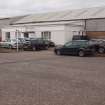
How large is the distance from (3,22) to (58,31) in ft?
84.1

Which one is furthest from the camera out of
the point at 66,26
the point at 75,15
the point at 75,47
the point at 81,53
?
the point at 75,15

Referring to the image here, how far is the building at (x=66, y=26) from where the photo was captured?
4394 cm

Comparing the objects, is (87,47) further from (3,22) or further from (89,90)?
(3,22)

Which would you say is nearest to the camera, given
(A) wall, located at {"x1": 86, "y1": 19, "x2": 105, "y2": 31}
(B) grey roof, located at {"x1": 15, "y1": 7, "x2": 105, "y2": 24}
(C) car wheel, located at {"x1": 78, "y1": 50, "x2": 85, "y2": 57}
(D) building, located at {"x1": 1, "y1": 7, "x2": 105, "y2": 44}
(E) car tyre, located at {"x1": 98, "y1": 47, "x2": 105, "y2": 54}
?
(C) car wheel, located at {"x1": 78, "y1": 50, "x2": 85, "y2": 57}

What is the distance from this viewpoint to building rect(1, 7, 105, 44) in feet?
144

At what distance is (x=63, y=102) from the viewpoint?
7.83 m

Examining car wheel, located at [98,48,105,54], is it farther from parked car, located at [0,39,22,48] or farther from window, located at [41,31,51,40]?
window, located at [41,31,51,40]

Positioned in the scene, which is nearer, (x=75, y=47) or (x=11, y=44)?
(x=75, y=47)

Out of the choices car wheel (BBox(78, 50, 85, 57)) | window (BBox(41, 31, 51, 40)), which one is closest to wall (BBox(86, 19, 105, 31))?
window (BBox(41, 31, 51, 40))

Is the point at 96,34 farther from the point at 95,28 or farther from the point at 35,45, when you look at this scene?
the point at 35,45

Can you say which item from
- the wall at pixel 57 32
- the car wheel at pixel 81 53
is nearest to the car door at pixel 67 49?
the car wheel at pixel 81 53

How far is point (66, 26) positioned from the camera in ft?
143

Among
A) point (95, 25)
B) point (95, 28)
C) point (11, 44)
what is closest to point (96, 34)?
point (95, 28)

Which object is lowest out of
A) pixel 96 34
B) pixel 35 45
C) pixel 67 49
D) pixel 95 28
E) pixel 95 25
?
pixel 67 49
